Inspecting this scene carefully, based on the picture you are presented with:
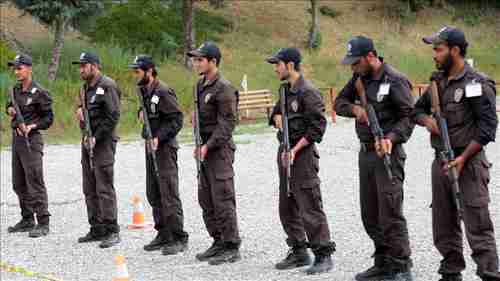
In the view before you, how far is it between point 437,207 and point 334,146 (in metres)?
13.0

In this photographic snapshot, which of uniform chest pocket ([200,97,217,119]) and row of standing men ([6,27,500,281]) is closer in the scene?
row of standing men ([6,27,500,281])

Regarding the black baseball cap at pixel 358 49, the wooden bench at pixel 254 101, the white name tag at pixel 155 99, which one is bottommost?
the wooden bench at pixel 254 101

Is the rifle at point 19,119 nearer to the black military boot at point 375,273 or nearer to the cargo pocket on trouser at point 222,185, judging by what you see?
the cargo pocket on trouser at point 222,185

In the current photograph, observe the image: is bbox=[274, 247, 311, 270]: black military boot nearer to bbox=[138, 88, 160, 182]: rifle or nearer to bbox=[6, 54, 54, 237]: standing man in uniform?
bbox=[138, 88, 160, 182]: rifle

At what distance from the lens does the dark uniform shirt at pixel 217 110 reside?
9.91m

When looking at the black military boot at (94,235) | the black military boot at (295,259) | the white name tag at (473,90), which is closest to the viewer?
the white name tag at (473,90)

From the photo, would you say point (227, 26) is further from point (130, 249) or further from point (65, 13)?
point (130, 249)

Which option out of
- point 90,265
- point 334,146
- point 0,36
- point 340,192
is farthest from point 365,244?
point 0,36

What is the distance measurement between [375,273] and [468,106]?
77.5 inches

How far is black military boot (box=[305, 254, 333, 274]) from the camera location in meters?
9.21

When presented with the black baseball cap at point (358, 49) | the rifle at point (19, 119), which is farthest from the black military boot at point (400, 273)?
the rifle at point (19, 119)

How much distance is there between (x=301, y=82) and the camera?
9297 mm

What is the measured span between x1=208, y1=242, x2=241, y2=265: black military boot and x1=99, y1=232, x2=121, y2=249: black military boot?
178 cm

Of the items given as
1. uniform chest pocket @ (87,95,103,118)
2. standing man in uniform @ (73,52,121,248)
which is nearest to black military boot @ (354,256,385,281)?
standing man in uniform @ (73,52,121,248)
